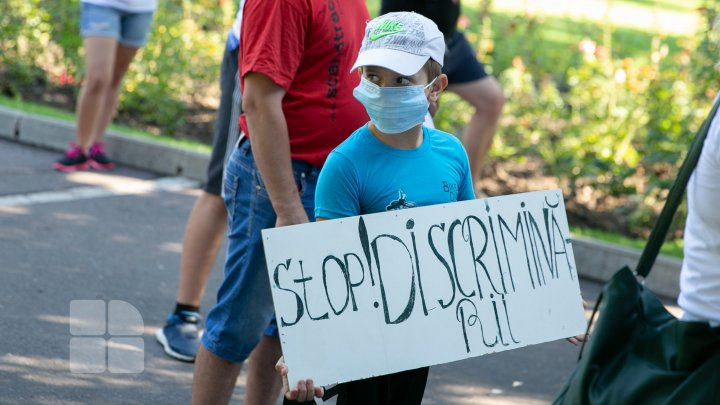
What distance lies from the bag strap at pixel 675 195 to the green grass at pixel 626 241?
434 cm

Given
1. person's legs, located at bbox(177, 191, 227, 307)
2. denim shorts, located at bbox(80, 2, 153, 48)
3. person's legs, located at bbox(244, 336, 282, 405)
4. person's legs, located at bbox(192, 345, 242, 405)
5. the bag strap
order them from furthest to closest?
denim shorts, located at bbox(80, 2, 153, 48) → person's legs, located at bbox(177, 191, 227, 307) → person's legs, located at bbox(244, 336, 282, 405) → person's legs, located at bbox(192, 345, 242, 405) → the bag strap

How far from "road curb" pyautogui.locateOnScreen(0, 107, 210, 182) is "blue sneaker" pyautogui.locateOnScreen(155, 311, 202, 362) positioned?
3123 mm

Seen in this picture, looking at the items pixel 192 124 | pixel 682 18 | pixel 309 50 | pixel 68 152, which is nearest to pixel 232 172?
pixel 309 50

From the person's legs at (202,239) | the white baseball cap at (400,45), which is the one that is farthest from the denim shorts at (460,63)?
the white baseball cap at (400,45)

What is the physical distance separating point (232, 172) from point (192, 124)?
5868 millimetres

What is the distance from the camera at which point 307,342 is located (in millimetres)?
2766

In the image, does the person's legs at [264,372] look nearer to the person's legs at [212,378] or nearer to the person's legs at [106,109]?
the person's legs at [212,378]

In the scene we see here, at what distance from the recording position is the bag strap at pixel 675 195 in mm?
2584

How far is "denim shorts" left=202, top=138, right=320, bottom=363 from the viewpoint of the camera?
3469 mm

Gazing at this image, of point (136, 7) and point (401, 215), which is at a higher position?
point (401, 215)

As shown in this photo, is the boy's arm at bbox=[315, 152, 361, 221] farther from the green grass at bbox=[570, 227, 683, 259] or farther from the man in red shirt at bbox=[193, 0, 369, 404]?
the green grass at bbox=[570, 227, 683, 259]

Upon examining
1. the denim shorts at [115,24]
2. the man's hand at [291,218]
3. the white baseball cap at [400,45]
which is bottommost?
the denim shorts at [115,24]

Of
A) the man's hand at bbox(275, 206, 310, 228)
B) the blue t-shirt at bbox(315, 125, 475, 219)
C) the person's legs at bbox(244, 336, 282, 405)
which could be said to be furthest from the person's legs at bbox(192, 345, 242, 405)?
the blue t-shirt at bbox(315, 125, 475, 219)

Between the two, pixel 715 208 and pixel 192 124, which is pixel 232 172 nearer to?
pixel 715 208
